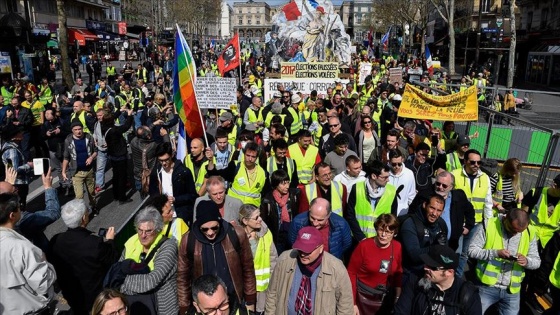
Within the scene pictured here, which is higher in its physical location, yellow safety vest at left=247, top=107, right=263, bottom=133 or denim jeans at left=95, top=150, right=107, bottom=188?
yellow safety vest at left=247, top=107, right=263, bottom=133

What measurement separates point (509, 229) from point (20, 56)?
25.3 meters

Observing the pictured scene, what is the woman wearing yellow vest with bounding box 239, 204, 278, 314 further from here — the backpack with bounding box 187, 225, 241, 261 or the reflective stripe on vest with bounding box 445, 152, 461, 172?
the reflective stripe on vest with bounding box 445, 152, 461, 172

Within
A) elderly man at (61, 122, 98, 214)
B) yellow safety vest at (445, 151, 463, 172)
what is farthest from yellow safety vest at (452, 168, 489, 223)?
elderly man at (61, 122, 98, 214)

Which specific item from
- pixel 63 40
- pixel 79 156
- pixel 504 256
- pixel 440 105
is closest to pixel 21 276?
pixel 504 256

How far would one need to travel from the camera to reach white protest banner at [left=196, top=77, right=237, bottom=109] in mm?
7938

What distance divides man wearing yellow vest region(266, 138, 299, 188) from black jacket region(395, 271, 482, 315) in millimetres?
2839

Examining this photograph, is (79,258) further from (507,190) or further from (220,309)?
(507,190)

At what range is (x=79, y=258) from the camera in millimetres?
3684

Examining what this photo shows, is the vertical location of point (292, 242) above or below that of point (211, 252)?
below

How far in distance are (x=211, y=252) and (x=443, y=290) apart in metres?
1.69

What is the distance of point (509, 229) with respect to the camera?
4.15 metres

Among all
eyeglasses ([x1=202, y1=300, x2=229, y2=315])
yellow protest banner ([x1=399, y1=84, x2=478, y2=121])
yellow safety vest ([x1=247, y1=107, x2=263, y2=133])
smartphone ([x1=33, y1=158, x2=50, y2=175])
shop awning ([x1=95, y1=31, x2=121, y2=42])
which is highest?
shop awning ([x1=95, y1=31, x2=121, y2=42])

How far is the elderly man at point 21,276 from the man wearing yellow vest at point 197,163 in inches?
98.4

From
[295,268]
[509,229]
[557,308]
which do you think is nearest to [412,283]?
[295,268]
